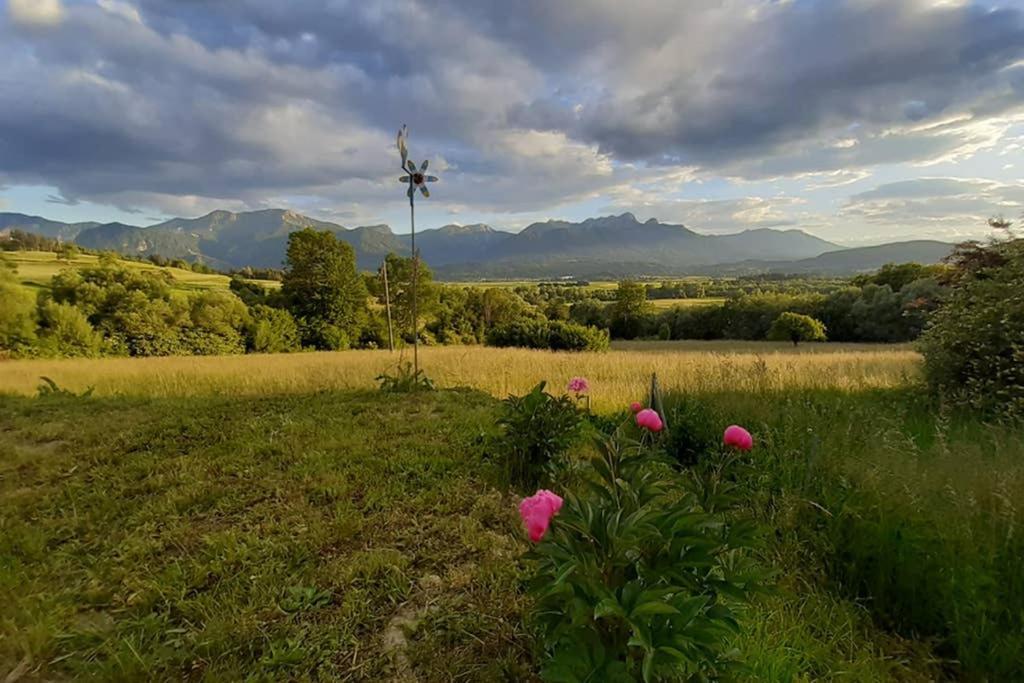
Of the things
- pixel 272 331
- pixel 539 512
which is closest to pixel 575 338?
pixel 272 331

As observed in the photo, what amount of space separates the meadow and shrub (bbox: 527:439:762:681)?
317 millimetres

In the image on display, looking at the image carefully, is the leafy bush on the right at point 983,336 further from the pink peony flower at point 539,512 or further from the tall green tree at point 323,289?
the tall green tree at point 323,289

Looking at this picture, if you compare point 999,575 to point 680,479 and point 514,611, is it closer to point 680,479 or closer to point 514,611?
point 680,479

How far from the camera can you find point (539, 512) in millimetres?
1125

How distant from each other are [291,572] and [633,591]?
6.49 feet

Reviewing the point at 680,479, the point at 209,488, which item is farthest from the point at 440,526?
the point at 209,488

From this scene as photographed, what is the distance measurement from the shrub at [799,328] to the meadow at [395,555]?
1386 inches

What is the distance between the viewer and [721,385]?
20.3 feet

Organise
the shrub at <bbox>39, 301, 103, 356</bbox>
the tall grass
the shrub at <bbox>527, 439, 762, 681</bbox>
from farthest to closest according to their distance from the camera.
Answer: the shrub at <bbox>39, 301, 103, 356</bbox>
the tall grass
the shrub at <bbox>527, 439, 762, 681</bbox>

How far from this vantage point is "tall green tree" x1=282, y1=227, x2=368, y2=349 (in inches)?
1124

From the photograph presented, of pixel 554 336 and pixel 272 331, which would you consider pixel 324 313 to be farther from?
pixel 554 336

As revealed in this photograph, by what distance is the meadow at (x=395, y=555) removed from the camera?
1.77m

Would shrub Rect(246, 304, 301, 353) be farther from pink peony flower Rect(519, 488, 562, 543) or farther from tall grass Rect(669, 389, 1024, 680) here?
pink peony flower Rect(519, 488, 562, 543)

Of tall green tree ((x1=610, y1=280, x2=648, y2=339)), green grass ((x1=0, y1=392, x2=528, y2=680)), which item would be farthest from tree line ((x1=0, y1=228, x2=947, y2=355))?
green grass ((x1=0, y1=392, x2=528, y2=680))
